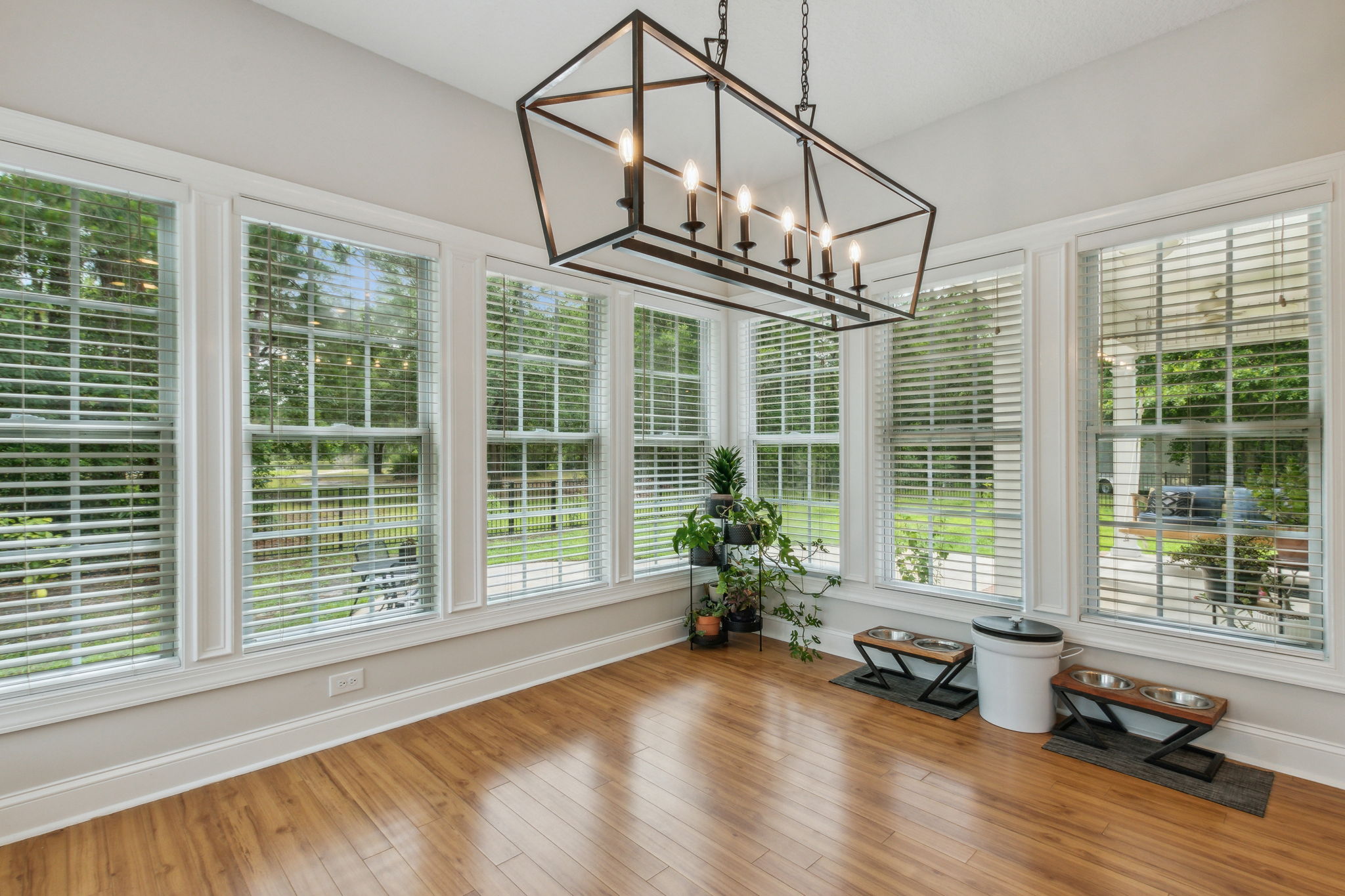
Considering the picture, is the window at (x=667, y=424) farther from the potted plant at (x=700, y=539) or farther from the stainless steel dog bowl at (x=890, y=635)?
the stainless steel dog bowl at (x=890, y=635)

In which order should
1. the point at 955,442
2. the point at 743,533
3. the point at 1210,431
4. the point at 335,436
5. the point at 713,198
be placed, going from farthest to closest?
the point at 713,198, the point at 743,533, the point at 955,442, the point at 335,436, the point at 1210,431

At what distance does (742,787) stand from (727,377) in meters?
3.06

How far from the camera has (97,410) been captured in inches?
95.2

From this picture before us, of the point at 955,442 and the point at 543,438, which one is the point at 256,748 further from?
the point at 955,442

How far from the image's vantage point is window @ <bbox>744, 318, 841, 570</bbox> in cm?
432

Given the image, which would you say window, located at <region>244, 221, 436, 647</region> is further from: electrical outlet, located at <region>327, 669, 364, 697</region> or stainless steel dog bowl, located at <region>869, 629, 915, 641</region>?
stainless steel dog bowl, located at <region>869, 629, 915, 641</region>

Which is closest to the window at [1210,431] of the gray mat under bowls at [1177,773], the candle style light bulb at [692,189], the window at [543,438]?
the gray mat under bowls at [1177,773]

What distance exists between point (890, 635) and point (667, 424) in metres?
2.03

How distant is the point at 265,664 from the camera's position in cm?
276

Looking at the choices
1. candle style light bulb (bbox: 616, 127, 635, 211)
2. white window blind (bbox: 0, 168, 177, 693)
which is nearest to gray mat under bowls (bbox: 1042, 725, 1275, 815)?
candle style light bulb (bbox: 616, 127, 635, 211)

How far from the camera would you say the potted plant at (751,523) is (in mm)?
4254

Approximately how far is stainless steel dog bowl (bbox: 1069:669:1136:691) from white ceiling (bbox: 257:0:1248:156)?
304 cm

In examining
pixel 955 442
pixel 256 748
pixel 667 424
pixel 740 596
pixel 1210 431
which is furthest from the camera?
pixel 667 424

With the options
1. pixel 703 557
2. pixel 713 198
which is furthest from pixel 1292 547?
pixel 713 198
